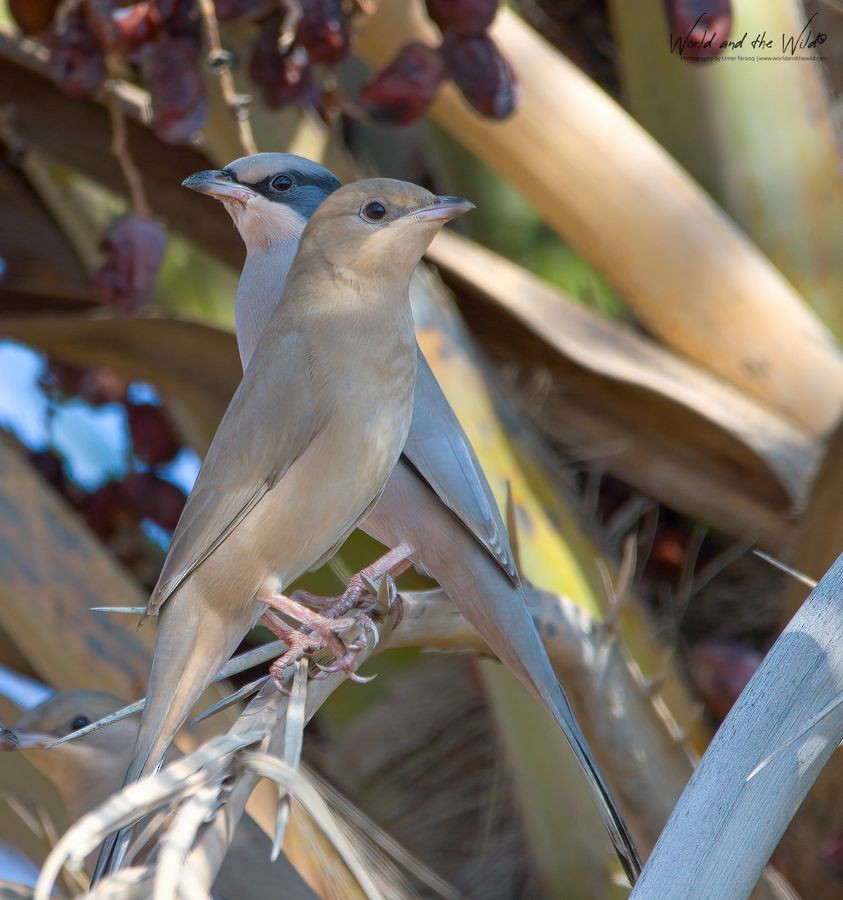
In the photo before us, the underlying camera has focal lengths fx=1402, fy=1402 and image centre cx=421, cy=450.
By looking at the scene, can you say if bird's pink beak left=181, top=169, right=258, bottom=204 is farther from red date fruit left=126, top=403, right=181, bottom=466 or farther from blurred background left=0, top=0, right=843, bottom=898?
red date fruit left=126, top=403, right=181, bottom=466

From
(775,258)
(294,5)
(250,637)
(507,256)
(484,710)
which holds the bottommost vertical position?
(250,637)

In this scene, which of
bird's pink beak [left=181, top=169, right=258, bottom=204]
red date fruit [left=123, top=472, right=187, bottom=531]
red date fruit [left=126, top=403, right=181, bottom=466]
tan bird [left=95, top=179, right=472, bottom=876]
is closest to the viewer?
tan bird [left=95, top=179, right=472, bottom=876]

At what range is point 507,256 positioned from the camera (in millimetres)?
2621

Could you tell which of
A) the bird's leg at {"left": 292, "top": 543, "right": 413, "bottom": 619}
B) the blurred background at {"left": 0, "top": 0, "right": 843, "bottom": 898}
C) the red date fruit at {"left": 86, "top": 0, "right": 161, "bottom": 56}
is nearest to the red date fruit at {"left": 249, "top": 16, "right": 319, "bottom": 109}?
the blurred background at {"left": 0, "top": 0, "right": 843, "bottom": 898}

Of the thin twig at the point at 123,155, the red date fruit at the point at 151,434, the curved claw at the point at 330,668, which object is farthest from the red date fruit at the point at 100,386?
the curved claw at the point at 330,668

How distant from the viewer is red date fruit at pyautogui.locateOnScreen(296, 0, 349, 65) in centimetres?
169

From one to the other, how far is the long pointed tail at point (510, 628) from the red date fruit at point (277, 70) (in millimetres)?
673

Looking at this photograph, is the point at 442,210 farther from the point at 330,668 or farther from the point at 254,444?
the point at 330,668

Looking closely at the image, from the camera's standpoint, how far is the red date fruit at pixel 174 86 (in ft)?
5.54

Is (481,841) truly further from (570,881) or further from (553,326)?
(553,326)

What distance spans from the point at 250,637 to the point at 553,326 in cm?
98

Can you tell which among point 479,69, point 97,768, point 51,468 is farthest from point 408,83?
point 51,468

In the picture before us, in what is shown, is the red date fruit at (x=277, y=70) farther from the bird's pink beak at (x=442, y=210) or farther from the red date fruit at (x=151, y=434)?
the red date fruit at (x=151, y=434)

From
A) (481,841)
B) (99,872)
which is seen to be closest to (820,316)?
(481,841)
